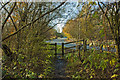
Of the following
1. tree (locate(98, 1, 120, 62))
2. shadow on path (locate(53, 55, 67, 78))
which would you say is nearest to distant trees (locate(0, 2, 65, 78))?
shadow on path (locate(53, 55, 67, 78))

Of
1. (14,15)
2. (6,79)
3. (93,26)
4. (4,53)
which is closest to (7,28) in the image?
(14,15)

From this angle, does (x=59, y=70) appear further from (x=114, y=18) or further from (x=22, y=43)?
(x=114, y=18)

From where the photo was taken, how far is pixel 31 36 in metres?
1.92

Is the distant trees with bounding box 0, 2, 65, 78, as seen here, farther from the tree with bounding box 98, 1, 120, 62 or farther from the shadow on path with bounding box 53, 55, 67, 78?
the tree with bounding box 98, 1, 120, 62

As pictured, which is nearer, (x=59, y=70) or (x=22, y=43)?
(x=22, y=43)

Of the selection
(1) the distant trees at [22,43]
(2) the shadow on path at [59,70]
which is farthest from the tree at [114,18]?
(2) the shadow on path at [59,70]

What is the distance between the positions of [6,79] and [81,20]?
1875mm

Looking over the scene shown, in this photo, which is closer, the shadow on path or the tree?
the tree

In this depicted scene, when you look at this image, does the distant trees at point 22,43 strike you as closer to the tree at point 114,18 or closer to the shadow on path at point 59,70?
the shadow on path at point 59,70

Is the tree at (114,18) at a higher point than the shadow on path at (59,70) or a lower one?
higher

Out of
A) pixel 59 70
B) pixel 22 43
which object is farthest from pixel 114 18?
pixel 59 70

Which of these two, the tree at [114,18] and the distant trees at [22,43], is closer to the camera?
the tree at [114,18]

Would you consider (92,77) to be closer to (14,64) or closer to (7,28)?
(14,64)

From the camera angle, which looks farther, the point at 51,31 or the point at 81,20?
the point at 51,31
